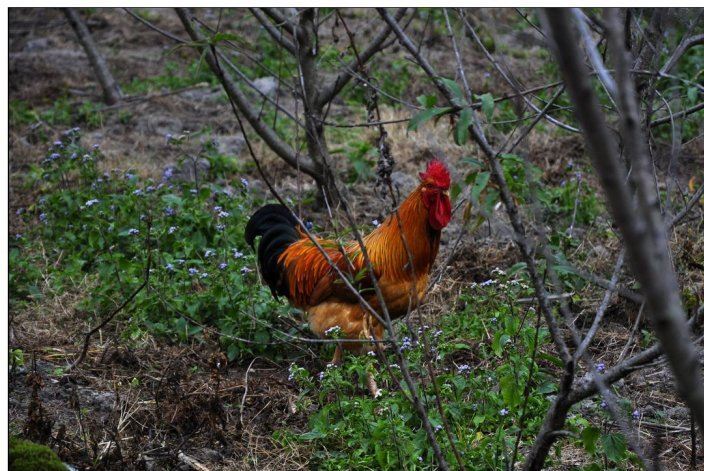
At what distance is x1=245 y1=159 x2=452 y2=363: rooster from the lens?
178 inches

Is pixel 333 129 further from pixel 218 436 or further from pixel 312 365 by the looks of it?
pixel 218 436

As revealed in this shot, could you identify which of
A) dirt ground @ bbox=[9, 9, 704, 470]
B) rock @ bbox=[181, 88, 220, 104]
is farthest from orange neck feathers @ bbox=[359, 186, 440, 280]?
rock @ bbox=[181, 88, 220, 104]

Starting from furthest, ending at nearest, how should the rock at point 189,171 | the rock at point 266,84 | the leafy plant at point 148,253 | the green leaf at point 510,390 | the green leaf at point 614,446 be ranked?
the rock at point 266,84
the rock at point 189,171
the leafy plant at point 148,253
the green leaf at point 510,390
the green leaf at point 614,446

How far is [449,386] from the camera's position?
3816 millimetres

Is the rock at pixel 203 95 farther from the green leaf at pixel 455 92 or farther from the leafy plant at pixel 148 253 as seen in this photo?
the green leaf at pixel 455 92

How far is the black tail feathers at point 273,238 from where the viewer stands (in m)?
5.00

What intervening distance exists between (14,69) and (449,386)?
28.7 ft

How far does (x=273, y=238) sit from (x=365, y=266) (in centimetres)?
72

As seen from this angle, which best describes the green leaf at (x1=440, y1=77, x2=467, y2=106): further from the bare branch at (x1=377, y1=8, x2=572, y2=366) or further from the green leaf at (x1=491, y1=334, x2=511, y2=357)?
the green leaf at (x1=491, y1=334, x2=511, y2=357)

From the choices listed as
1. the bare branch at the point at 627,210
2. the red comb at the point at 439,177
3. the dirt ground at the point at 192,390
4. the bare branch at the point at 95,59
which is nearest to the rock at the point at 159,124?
the bare branch at the point at 95,59

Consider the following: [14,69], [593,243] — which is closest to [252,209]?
[593,243]

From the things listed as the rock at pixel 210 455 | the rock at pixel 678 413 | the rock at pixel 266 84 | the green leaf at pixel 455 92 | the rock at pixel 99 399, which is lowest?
the rock at pixel 210 455

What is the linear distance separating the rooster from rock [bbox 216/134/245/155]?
3.20 metres

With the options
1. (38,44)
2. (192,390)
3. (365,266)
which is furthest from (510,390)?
(38,44)
